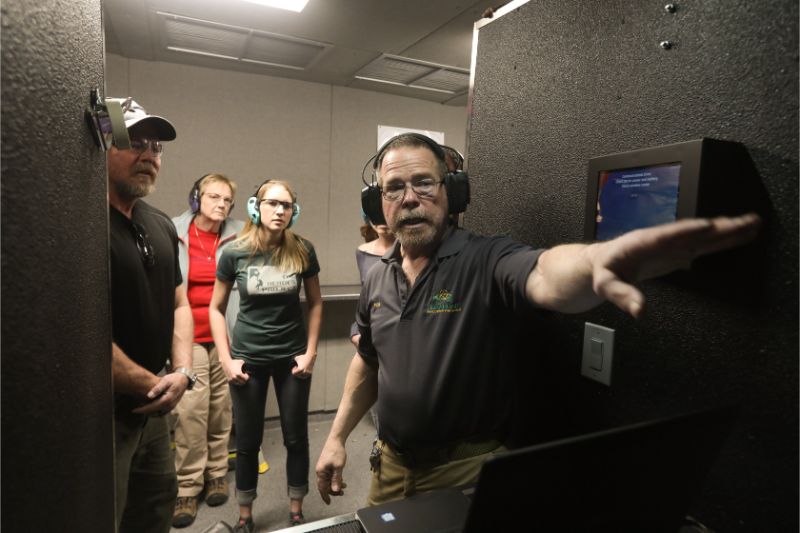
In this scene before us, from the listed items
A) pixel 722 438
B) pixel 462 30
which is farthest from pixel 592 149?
pixel 462 30

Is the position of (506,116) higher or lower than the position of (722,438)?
higher

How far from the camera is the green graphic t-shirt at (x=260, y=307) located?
7.88 feet

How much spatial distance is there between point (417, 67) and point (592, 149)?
246 centimetres

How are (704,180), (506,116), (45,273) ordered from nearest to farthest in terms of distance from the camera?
(45,273), (704,180), (506,116)

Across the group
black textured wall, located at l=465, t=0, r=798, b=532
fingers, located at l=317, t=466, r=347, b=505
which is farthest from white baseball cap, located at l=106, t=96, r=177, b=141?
fingers, located at l=317, t=466, r=347, b=505

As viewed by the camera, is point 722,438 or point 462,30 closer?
point 722,438

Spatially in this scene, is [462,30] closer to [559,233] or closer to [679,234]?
[559,233]

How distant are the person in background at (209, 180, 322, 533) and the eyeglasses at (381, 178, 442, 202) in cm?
130

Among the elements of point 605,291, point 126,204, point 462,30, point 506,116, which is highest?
point 462,30

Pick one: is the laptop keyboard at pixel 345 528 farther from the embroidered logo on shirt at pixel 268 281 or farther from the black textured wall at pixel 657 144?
the embroidered logo on shirt at pixel 268 281

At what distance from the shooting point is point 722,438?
23.9 inches

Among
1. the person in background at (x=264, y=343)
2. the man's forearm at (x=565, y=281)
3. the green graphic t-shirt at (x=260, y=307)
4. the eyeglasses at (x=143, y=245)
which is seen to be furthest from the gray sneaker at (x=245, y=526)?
the man's forearm at (x=565, y=281)

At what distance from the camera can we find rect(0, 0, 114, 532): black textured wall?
46 centimetres

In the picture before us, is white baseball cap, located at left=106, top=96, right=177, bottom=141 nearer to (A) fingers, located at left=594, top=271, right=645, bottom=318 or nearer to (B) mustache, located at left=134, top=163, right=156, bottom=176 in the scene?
(B) mustache, located at left=134, top=163, right=156, bottom=176
